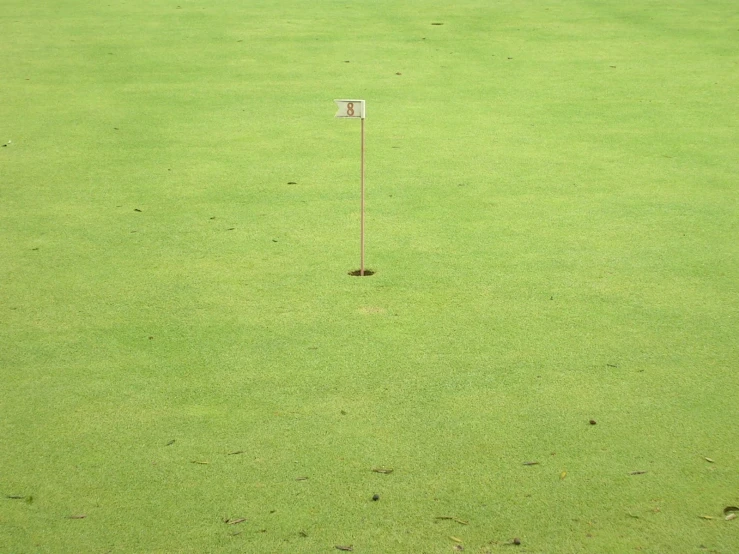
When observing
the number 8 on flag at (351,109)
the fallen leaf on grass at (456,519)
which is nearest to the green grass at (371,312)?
the fallen leaf on grass at (456,519)

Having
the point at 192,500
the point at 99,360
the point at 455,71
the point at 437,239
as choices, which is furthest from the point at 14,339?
the point at 455,71

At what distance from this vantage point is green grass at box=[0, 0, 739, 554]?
255 centimetres

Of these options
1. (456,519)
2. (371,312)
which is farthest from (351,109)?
(456,519)

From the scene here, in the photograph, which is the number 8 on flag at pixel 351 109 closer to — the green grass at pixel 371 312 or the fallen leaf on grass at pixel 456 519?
the green grass at pixel 371 312

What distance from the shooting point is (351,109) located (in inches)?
147

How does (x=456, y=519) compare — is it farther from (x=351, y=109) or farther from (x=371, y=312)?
(x=351, y=109)

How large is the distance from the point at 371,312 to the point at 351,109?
2.73 ft

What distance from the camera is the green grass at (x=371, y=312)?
255cm

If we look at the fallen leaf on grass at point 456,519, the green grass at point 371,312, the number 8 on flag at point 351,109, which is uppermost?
the number 8 on flag at point 351,109

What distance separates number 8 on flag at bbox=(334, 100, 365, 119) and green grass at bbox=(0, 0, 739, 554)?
0.71 meters

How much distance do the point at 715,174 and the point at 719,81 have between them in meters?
2.48

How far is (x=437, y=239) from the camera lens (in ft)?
14.5

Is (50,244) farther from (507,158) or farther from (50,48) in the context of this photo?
(50,48)

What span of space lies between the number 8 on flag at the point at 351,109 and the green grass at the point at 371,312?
715 mm
